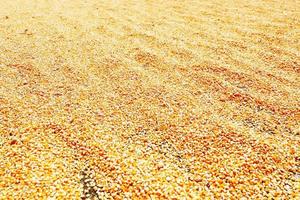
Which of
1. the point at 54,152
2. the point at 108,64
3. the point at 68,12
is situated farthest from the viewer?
the point at 68,12

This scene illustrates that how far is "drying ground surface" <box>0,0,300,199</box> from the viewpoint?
286 cm

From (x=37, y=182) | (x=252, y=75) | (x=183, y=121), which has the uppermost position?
(x=252, y=75)

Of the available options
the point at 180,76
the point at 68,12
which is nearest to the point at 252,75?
the point at 180,76

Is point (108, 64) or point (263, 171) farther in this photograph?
point (108, 64)

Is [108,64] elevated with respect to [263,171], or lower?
elevated

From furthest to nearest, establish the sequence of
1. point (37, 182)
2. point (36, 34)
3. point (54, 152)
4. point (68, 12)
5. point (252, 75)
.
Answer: point (68, 12) < point (36, 34) < point (252, 75) < point (54, 152) < point (37, 182)

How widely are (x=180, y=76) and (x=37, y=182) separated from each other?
248 centimetres

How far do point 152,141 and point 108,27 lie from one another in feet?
12.4

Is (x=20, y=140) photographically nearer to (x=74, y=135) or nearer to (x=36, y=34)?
(x=74, y=135)

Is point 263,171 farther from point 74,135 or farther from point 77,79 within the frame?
point 77,79

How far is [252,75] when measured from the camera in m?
4.42

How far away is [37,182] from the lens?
284 centimetres

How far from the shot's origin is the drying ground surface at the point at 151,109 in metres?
2.86

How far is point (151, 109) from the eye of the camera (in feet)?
12.5
